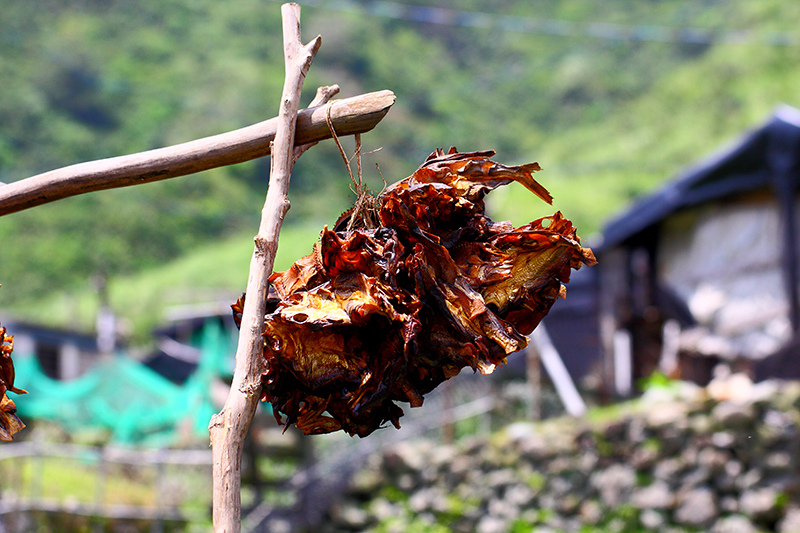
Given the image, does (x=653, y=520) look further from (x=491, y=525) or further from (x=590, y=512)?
(x=491, y=525)

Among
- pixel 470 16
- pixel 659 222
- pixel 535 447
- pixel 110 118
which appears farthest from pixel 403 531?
pixel 470 16

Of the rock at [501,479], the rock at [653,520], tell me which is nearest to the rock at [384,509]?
the rock at [501,479]

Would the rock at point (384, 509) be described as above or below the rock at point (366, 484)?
below

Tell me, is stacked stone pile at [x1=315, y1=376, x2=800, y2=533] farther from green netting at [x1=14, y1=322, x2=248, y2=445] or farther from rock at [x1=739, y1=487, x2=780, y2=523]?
green netting at [x1=14, y1=322, x2=248, y2=445]

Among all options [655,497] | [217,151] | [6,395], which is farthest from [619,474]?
[217,151]

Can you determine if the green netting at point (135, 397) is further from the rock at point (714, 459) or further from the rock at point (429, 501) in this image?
the rock at point (714, 459)

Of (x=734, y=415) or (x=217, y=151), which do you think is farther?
(x=734, y=415)
